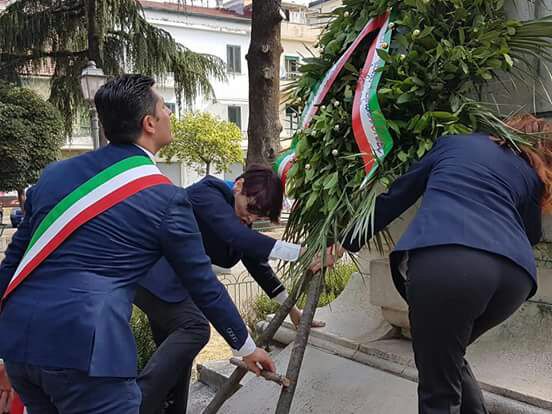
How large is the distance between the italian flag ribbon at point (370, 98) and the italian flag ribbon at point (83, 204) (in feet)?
3.46

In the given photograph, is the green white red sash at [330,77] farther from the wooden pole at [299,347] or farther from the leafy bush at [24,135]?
the leafy bush at [24,135]

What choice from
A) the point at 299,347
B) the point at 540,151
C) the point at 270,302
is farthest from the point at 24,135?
the point at 540,151

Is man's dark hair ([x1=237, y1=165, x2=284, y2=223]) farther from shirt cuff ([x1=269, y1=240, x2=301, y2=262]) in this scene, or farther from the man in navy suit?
the man in navy suit

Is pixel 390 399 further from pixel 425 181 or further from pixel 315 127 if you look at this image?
pixel 315 127

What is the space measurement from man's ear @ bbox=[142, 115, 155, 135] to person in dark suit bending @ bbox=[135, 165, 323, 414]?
0.91 metres

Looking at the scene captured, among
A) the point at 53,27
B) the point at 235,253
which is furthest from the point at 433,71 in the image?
the point at 53,27

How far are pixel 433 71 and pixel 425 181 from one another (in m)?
0.65

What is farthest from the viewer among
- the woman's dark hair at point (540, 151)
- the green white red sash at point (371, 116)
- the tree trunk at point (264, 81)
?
the tree trunk at point (264, 81)

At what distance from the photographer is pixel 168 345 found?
9.46 feet

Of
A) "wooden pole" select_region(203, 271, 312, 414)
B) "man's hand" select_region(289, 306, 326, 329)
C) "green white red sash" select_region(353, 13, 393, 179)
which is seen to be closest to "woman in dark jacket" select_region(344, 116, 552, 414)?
"green white red sash" select_region(353, 13, 393, 179)

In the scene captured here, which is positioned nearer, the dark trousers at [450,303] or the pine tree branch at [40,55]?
the dark trousers at [450,303]

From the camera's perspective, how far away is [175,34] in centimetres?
3438

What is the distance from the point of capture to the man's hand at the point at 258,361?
232 centimetres

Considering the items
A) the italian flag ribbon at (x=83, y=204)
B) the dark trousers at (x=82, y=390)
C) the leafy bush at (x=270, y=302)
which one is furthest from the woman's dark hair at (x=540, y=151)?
the leafy bush at (x=270, y=302)
